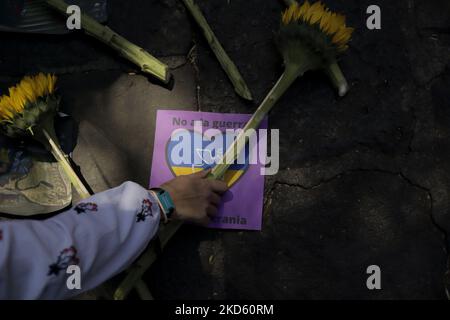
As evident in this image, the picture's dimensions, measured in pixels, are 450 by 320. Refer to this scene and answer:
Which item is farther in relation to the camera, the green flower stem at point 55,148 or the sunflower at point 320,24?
the green flower stem at point 55,148

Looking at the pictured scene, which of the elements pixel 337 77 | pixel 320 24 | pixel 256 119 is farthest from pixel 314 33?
pixel 256 119

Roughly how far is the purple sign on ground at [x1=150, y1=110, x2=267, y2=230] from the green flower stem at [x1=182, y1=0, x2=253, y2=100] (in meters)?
0.08

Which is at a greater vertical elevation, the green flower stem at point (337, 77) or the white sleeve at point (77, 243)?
the green flower stem at point (337, 77)

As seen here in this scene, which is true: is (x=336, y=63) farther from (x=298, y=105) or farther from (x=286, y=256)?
(x=286, y=256)

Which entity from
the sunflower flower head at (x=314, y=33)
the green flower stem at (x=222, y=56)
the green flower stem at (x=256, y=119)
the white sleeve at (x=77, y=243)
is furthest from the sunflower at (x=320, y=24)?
the white sleeve at (x=77, y=243)

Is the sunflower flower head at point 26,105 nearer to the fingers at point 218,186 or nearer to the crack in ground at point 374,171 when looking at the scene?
the fingers at point 218,186

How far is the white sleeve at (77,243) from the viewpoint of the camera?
819mm

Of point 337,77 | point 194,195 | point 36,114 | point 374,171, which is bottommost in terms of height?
point 194,195

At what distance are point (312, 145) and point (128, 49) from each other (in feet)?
2.16

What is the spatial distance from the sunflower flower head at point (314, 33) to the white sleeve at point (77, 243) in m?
0.59

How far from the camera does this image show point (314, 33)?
116cm

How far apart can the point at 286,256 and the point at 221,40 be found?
728 mm

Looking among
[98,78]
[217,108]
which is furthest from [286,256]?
[98,78]

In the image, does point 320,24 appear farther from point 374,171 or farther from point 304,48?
point 374,171
